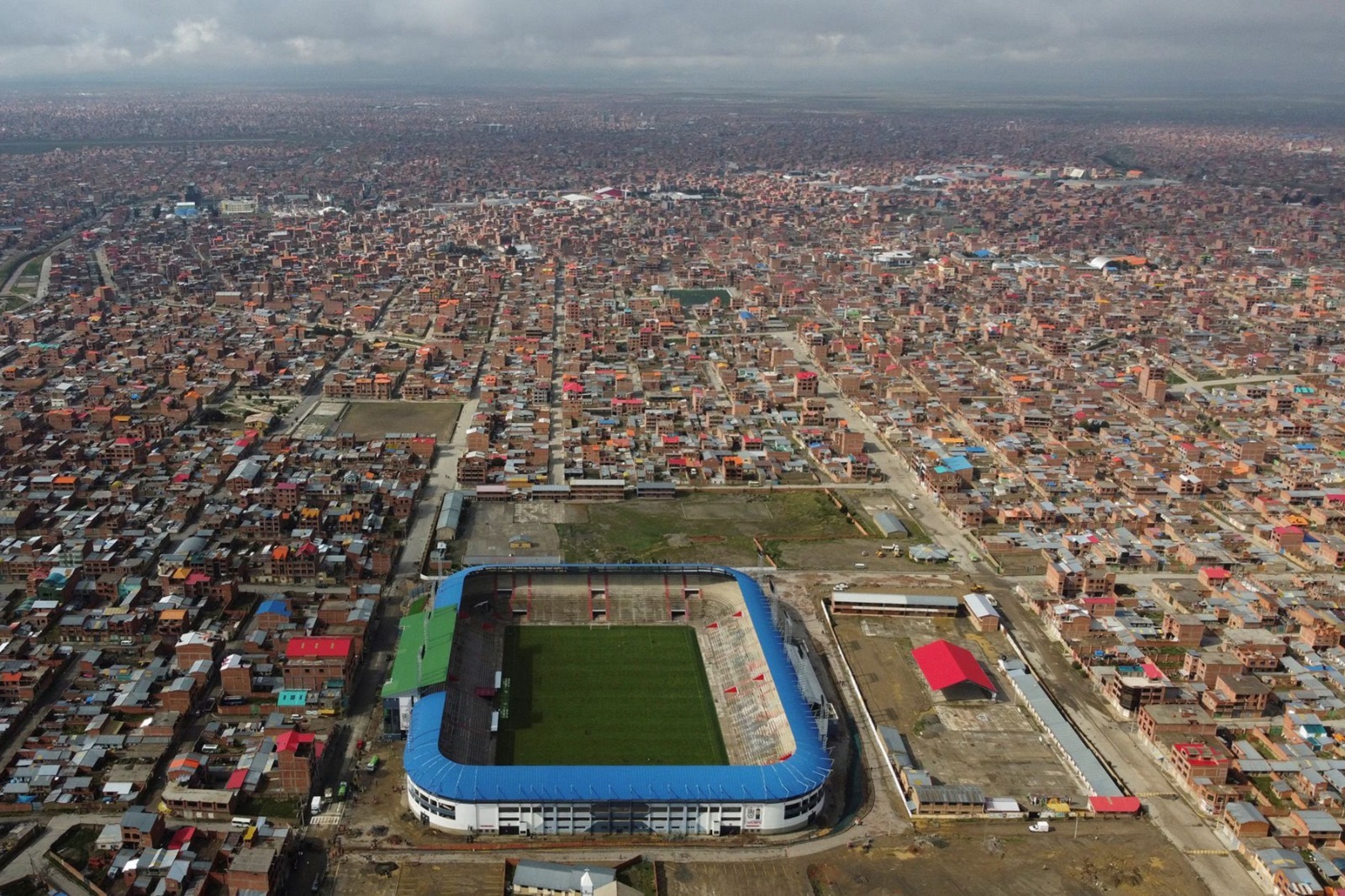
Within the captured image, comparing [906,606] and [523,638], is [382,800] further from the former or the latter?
[906,606]

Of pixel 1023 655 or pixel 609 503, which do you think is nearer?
pixel 1023 655

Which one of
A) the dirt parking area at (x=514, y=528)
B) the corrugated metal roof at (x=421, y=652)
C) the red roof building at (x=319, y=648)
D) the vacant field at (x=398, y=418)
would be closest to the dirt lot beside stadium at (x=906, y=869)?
the corrugated metal roof at (x=421, y=652)

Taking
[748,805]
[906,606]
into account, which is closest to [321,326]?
[906,606]

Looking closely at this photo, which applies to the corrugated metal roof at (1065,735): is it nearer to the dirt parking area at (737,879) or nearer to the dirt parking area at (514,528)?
the dirt parking area at (737,879)

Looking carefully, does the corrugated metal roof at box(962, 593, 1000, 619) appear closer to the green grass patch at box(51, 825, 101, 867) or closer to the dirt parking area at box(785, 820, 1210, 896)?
the dirt parking area at box(785, 820, 1210, 896)

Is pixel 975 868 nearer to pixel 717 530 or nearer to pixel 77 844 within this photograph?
pixel 717 530

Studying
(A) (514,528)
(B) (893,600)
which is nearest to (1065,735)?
(B) (893,600)
